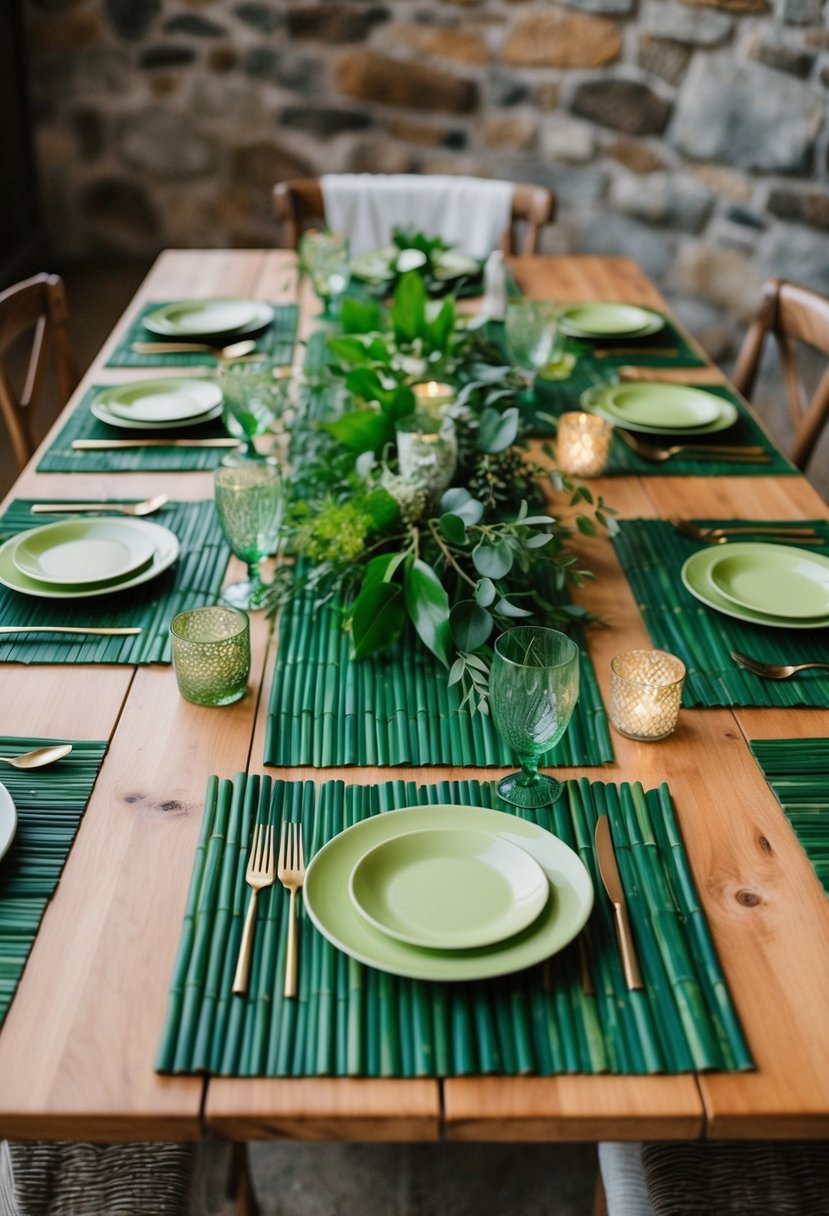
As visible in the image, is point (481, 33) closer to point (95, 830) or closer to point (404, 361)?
point (404, 361)

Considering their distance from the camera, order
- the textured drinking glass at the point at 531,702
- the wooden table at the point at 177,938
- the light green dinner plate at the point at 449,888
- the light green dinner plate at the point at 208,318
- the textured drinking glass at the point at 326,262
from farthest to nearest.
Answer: the textured drinking glass at the point at 326,262
the light green dinner plate at the point at 208,318
the textured drinking glass at the point at 531,702
the light green dinner plate at the point at 449,888
the wooden table at the point at 177,938

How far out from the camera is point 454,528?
4.28 ft

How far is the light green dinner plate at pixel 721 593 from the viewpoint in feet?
4.40

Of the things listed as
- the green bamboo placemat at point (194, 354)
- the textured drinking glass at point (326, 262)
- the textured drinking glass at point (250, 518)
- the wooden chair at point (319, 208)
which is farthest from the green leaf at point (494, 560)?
the wooden chair at point (319, 208)

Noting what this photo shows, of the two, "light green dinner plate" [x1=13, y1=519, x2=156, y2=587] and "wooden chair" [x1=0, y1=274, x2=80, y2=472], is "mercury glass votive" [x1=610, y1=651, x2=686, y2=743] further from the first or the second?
"wooden chair" [x1=0, y1=274, x2=80, y2=472]

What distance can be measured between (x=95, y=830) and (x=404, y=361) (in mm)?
1154

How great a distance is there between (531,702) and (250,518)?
0.46 m

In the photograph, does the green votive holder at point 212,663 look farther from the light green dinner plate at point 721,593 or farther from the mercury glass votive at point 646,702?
the light green dinner plate at point 721,593

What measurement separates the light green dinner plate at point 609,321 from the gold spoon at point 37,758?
1398 millimetres

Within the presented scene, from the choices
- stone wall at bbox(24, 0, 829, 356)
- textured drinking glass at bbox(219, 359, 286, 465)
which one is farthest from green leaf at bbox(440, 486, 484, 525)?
stone wall at bbox(24, 0, 829, 356)

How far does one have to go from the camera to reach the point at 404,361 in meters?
1.98

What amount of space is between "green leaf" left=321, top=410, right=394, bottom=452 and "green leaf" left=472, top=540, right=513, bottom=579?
0.32 meters

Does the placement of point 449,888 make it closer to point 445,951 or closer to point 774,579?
point 445,951

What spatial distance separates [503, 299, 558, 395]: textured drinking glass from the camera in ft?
6.26
